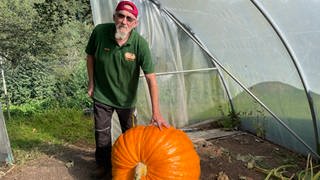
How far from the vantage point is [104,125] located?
3807 millimetres

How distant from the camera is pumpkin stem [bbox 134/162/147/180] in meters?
3.01

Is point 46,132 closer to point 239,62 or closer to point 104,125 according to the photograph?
point 104,125

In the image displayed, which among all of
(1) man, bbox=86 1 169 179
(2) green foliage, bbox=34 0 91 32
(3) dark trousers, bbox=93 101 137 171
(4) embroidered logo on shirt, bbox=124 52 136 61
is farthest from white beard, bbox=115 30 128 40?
(2) green foliage, bbox=34 0 91 32

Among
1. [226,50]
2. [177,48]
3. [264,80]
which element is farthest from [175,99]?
[264,80]

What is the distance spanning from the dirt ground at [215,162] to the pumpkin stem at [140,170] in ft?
3.71

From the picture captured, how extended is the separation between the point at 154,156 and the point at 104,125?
88cm

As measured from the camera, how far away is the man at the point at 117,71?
3383 millimetres

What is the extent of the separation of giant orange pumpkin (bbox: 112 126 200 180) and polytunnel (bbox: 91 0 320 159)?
1.79 meters

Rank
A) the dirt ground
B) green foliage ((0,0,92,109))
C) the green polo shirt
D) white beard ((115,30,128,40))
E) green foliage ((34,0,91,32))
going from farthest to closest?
green foliage ((34,0,91,32)) → green foliage ((0,0,92,109)) → the dirt ground → the green polo shirt → white beard ((115,30,128,40))

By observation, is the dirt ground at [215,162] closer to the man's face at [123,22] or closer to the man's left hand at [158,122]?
the man's left hand at [158,122]

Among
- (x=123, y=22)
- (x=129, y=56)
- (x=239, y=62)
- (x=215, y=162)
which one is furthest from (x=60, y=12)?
(x=123, y=22)

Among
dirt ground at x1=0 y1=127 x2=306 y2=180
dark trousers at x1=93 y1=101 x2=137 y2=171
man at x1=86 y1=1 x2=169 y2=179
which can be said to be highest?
man at x1=86 y1=1 x2=169 y2=179

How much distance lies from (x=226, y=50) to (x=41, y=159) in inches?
112

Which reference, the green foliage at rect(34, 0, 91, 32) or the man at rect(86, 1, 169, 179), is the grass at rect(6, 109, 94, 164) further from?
the green foliage at rect(34, 0, 91, 32)
